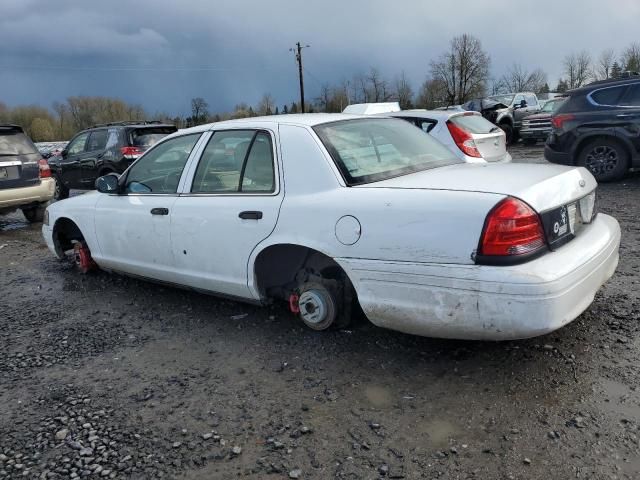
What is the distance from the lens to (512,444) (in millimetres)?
2492

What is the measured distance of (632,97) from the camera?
894 centimetres

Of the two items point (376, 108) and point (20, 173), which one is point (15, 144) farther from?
point (376, 108)

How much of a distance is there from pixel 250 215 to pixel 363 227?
36.4 inches

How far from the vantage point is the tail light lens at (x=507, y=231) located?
107 inches

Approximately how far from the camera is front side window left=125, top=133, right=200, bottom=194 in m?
4.34

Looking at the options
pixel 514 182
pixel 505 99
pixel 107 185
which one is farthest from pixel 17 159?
pixel 505 99

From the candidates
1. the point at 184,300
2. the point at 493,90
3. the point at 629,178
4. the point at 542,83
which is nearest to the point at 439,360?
the point at 184,300

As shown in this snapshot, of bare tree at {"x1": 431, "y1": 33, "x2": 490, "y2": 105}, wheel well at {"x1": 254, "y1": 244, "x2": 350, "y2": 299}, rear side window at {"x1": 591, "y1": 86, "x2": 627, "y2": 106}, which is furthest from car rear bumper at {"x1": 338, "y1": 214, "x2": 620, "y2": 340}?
bare tree at {"x1": 431, "y1": 33, "x2": 490, "y2": 105}

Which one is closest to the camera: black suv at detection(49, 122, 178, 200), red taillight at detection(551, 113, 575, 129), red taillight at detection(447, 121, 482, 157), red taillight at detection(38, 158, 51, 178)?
red taillight at detection(447, 121, 482, 157)

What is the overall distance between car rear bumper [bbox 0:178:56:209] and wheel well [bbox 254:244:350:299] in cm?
677

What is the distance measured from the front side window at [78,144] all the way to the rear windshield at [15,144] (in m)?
2.70

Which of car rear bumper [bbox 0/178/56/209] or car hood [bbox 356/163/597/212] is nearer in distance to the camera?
car hood [bbox 356/163/597/212]

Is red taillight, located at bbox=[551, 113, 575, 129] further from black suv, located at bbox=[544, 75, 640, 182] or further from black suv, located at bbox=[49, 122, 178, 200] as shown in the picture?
black suv, located at bbox=[49, 122, 178, 200]

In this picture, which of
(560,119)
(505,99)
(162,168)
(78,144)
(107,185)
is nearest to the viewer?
(162,168)
